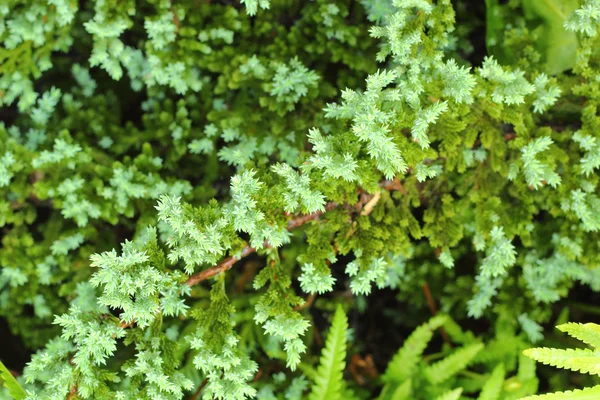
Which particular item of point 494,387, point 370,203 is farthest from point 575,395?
point 370,203

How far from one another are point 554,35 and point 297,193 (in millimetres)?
1438

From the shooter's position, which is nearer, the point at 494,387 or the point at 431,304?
the point at 494,387

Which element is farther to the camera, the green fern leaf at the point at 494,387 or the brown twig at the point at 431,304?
the brown twig at the point at 431,304

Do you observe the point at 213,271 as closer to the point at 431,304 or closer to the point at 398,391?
the point at 398,391

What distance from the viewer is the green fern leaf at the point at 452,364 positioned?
2.66 metres

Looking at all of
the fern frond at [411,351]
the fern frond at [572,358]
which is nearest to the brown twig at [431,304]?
the fern frond at [411,351]

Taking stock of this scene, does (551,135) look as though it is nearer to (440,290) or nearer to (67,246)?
(440,290)

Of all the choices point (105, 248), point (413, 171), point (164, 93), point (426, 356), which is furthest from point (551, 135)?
point (105, 248)

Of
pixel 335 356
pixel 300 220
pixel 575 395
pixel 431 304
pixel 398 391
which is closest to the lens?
pixel 575 395

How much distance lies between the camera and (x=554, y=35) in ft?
8.07

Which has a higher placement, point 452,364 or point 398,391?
point 452,364

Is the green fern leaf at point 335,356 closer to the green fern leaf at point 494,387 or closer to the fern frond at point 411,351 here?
the fern frond at point 411,351

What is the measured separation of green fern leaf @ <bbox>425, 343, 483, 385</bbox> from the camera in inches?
105

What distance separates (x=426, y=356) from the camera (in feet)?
10.1
